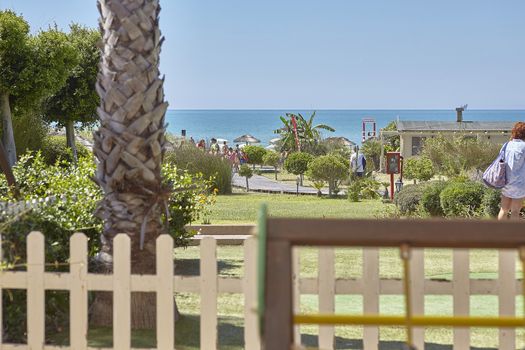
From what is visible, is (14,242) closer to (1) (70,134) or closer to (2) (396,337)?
(2) (396,337)

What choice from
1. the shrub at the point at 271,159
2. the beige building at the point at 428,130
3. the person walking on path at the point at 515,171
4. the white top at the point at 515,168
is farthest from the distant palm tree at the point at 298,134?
the white top at the point at 515,168

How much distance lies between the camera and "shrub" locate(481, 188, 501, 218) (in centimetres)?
1507

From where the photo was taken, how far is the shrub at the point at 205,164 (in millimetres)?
27375

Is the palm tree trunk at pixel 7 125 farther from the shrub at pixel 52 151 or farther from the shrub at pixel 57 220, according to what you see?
the shrub at pixel 57 220

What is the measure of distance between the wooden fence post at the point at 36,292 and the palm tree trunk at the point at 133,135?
4.08 feet

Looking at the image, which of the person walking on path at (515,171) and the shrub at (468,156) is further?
the shrub at (468,156)

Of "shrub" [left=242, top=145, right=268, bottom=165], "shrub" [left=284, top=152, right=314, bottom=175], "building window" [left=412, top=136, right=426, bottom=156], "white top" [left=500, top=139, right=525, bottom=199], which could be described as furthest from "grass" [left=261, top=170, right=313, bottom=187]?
"white top" [left=500, top=139, right=525, bottom=199]

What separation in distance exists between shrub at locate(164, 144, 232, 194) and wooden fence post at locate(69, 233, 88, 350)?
21.4 metres

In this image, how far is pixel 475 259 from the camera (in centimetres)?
1108

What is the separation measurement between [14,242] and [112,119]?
1240 mm

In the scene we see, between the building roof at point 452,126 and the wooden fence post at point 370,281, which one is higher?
the building roof at point 452,126

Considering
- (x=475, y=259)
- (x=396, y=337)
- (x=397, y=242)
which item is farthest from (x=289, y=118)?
(x=397, y=242)

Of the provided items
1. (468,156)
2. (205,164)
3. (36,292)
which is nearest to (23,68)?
(205,164)

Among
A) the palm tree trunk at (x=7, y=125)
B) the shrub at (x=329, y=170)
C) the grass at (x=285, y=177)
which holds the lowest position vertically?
the grass at (x=285, y=177)
